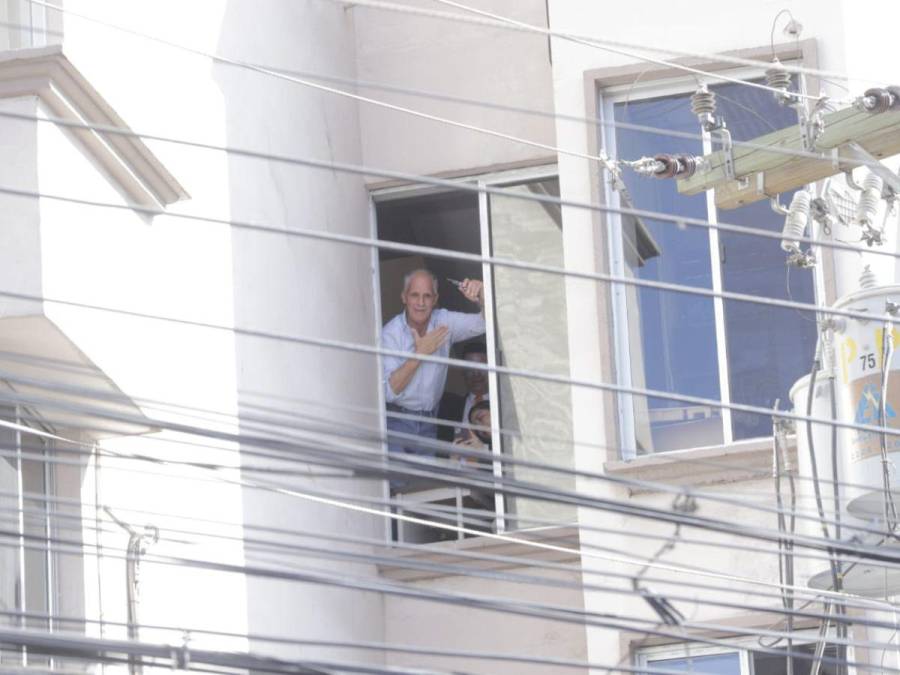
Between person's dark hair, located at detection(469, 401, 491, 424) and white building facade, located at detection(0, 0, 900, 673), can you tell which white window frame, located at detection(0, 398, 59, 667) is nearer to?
white building facade, located at detection(0, 0, 900, 673)

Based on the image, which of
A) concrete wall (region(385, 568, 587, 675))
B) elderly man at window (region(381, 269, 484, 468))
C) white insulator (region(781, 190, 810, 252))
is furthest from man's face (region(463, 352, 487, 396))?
white insulator (region(781, 190, 810, 252))

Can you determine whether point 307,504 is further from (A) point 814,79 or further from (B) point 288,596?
(A) point 814,79

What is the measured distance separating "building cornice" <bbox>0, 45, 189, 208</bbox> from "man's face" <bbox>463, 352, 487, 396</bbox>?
4747mm

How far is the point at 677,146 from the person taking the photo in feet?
52.5

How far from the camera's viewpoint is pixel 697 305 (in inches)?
605

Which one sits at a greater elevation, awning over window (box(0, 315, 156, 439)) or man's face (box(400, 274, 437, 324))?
man's face (box(400, 274, 437, 324))

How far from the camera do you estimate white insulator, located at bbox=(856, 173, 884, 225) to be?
1169cm

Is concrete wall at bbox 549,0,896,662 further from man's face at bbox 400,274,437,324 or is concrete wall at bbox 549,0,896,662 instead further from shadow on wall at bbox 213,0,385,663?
man's face at bbox 400,274,437,324

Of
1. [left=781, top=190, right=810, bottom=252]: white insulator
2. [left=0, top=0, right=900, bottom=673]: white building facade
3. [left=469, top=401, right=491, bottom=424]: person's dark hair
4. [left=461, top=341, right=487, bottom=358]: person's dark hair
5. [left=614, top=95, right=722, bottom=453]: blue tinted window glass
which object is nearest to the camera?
[left=781, top=190, right=810, bottom=252]: white insulator

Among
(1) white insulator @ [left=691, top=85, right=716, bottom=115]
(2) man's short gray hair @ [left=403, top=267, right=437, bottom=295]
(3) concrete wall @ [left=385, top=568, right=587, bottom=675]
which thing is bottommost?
(3) concrete wall @ [left=385, top=568, right=587, bottom=675]

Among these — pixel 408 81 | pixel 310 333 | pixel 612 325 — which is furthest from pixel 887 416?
pixel 408 81

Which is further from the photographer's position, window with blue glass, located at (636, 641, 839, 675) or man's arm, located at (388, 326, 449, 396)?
man's arm, located at (388, 326, 449, 396)

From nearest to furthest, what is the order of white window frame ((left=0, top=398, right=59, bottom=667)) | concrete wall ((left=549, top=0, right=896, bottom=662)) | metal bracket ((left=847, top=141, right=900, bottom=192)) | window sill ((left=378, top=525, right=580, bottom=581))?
metal bracket ((left=847, top=141, right=900, bottom=192)) < white window frame ((left=0, top=398, right=59, bottom=667)) < concrete wall ((left=549, top=0, right=896, bottom=662)) < window sill ((left=378, top=525, right=580, bottom=581))

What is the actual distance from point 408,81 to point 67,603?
6.20 meters
